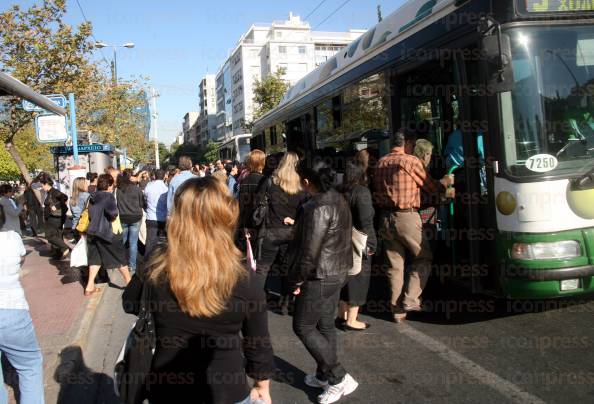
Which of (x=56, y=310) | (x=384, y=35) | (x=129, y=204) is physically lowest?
(x=56, y=310)

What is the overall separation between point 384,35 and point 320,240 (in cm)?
467

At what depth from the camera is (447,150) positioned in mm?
6207

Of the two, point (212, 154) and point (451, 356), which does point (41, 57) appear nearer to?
point (451, 356)

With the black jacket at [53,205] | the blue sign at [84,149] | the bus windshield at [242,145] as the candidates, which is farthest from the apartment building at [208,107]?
the black jacket at [53,205]

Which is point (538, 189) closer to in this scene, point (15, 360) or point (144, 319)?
point (144, 319)

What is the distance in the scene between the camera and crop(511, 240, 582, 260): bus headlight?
4.54 metres

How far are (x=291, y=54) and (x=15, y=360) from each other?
89.6 metres

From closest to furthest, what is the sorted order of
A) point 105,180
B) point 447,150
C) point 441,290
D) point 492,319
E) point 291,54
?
point 492,319 < point 447,150 < point 441,290 < point 105,180 < point 291,54

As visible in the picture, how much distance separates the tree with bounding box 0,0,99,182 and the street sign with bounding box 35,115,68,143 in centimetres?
563

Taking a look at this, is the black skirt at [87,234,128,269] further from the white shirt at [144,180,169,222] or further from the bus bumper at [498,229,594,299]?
the bus bumper at [498,229,594,299]

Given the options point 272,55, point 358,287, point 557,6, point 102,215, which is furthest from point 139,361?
point 272,55

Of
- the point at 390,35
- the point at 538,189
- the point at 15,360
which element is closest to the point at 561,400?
the point at 538,189

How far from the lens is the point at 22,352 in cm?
328

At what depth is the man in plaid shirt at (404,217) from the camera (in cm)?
554
